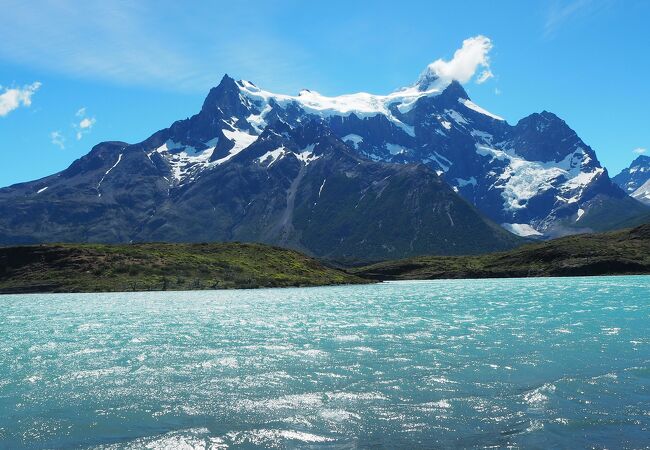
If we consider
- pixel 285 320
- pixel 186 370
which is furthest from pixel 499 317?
pixel 186 370

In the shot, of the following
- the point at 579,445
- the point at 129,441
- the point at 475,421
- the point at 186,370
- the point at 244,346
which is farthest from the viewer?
the point at 244,346

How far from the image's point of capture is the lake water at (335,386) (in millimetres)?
23875

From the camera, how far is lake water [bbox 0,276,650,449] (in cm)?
2388

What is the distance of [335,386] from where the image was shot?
32.4 m

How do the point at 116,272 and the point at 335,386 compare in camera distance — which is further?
the point at 116,272

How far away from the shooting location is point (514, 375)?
3438cm

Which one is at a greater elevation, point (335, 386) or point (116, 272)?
point (116, 272)

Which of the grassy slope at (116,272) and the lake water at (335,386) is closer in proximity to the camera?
the lake water at (335,386)

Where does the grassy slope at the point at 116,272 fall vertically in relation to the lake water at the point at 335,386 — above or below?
above

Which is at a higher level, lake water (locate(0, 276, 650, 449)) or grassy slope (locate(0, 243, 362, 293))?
grassy slope (locate(0, 243, 362, 293))

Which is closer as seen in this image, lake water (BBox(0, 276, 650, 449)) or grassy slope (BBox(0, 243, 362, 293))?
lake water (BBox(0, 276, 650, 449))

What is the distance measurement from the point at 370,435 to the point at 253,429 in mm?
5038

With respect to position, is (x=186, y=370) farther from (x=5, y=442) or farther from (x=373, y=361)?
(x=5, y=442)

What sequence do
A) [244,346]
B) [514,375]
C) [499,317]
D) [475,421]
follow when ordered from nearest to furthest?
[475,421] → [514,375] → [244,346] → [499,317]
